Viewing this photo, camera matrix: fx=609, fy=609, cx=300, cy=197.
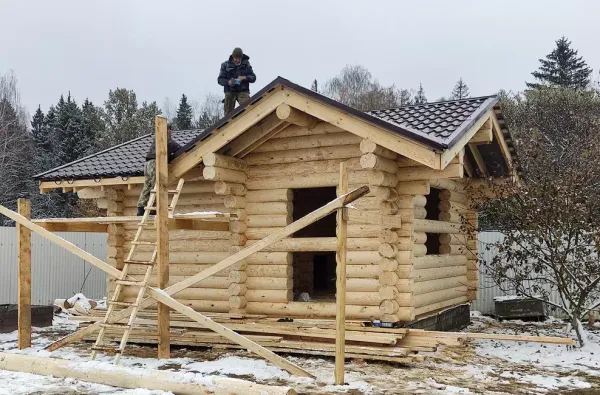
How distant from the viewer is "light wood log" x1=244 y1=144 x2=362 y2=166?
10344 millimetres

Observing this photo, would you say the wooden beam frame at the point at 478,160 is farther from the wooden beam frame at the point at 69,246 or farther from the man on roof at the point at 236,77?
the wooden beam frame at the point at 69,246

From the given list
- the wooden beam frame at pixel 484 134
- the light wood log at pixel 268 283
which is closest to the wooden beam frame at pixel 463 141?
the wooden beam frame at pixel 484 134

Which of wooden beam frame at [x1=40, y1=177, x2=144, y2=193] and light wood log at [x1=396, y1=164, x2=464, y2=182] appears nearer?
light wood log at [x1=396, y1=164, x2=464, y2=182]

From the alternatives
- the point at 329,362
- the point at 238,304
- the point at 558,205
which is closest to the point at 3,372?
the point at 238,304

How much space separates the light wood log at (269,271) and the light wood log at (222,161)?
1.82 meters

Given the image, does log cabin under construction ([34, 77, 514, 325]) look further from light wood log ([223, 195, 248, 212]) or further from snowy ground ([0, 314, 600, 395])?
snowy ground ([0, 314, 600, 395])

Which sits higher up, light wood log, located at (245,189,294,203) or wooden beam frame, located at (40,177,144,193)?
wooden beam frame, located at (40,177,144,193)

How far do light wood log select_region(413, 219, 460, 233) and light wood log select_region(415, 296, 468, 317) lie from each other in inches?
54.5

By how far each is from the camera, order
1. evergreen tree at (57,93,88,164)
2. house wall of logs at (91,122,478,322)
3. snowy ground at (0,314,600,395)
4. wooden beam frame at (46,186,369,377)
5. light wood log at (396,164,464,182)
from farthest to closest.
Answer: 1. evergreen tree at (57,93,88,164)
2. house wall of logs at (91,122,478,322)
3. light wood log at (396,164,464,182)
4. snowy ground at (0,314,600,395)
5. wooden beam frame at (46,186,369,377)

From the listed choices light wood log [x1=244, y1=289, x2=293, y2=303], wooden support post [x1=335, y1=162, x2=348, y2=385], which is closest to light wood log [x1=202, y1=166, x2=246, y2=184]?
light wood log [x1=244, y1=289, x2=293, y2=303]

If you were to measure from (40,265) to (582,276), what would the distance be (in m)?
15.5

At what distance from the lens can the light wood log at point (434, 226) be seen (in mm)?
10680

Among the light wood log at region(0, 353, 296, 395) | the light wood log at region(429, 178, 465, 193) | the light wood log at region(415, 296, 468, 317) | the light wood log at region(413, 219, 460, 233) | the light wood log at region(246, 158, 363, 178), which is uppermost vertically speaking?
the light wood log at region(246, 158, 363, 178)

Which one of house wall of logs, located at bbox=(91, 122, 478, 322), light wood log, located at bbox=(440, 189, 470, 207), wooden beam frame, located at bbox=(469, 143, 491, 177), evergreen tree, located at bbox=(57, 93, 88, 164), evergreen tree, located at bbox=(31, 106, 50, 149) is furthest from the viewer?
evergreen tree, located at bbox=(31, 106, 50, 149)
